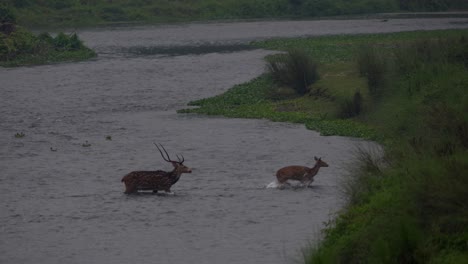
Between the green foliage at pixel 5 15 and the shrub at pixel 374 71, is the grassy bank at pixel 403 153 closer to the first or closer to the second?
the shrub at pixel 374 71

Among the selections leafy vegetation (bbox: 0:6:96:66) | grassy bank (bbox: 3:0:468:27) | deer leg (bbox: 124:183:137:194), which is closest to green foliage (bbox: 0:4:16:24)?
leafy vegetation (bbox: 0:6:96:66)

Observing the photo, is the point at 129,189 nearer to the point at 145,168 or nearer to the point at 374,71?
the point at 145,168

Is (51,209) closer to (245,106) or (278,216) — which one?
(278,216)

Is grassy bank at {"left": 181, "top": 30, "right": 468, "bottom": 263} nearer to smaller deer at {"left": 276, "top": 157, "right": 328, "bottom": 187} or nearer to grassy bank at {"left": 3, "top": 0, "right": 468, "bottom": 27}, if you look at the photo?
smaller deer at {"left": 276, "top": 157, "right": 328, "bottom": 187}

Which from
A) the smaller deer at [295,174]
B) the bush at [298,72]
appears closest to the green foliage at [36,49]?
the bush at [298,72]

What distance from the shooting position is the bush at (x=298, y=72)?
3133 centimetres

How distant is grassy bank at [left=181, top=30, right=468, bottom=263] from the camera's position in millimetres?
11109

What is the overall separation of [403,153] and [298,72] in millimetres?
17698

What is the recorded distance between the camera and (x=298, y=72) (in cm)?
3139

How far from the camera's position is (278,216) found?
656 inches

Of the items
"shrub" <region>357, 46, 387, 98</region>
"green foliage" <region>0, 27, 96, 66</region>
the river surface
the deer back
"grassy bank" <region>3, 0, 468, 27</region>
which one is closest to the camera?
the river surface

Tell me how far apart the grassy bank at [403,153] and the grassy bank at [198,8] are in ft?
149

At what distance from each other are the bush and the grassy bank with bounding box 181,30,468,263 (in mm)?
2103

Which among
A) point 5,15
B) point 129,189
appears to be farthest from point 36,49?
point 129,189
